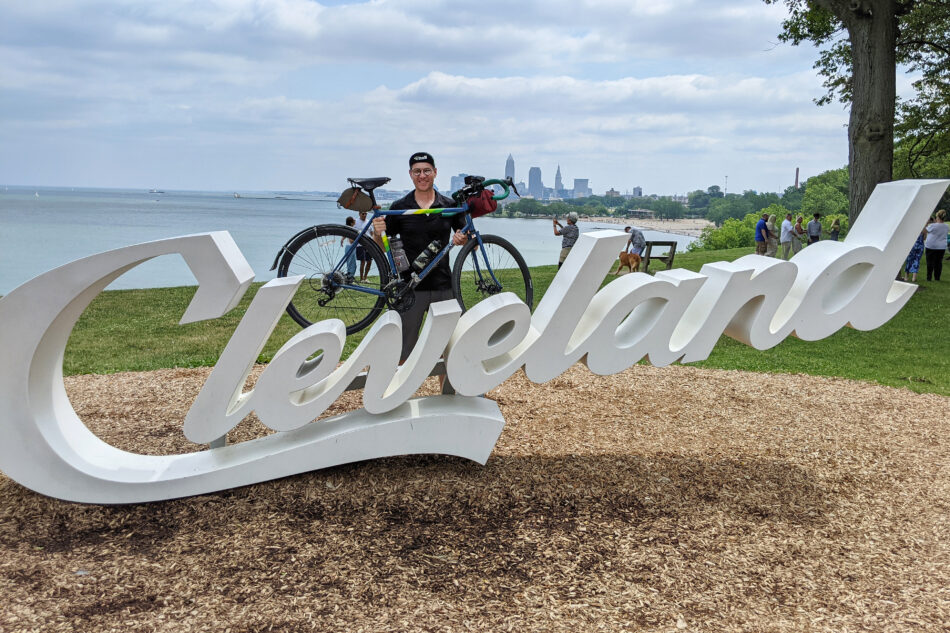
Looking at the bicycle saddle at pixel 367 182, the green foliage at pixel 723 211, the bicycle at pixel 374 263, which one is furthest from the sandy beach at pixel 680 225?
the bicycle saddle at pixel 367 182

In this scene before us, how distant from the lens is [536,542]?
191 inches

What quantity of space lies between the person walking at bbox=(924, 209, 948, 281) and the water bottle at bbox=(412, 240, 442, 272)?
16.9 metres

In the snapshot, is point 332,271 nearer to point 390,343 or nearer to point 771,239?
point 390,343

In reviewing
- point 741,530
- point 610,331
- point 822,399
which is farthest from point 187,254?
point 822,399

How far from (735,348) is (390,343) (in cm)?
842

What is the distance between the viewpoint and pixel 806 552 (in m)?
4.87

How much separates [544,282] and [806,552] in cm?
1480

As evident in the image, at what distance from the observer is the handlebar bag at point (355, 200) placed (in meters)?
5.86

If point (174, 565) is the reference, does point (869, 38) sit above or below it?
above

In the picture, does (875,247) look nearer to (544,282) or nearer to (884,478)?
(884,478)

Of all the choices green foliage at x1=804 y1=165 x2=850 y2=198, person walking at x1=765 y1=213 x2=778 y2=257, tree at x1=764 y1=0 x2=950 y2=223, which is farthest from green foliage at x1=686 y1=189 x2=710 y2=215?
tree at x1=764 y1=0 x2=950 y2=223

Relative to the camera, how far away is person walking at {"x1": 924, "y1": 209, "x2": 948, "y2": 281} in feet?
59.0

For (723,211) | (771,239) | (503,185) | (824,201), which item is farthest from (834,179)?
(503,185)

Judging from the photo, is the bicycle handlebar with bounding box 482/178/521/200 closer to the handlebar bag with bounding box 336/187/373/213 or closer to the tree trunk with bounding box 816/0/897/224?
the handlebar bag with bounding box 336/187/373/213
